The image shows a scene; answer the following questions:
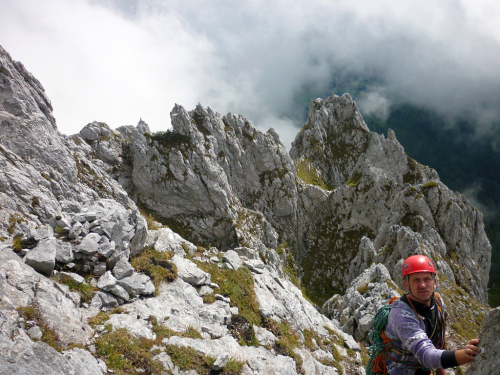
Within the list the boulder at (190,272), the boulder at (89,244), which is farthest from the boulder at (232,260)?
the boulder at (89,244)

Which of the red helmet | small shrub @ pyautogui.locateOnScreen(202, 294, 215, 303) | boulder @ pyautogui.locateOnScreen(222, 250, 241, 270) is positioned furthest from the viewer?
boulder @ pyautogui.locateOnScreen(222, 250, 241, 270)

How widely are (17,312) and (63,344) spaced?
5.11ft

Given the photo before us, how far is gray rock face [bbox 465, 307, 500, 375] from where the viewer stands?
4.01 meters

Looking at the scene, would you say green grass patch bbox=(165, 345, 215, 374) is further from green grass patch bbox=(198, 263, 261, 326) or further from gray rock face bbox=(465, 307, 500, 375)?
gray rock face bbox=(465, 307, 500, 375)

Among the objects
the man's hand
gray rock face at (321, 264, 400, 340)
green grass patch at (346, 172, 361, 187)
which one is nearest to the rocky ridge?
gray rock face at (321, 264, 400, 340)

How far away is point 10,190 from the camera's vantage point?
11461 mm

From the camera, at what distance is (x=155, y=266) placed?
1300cm

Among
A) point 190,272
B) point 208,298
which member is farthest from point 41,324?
point 190,272

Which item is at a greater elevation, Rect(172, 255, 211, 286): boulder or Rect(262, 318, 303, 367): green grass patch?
Rect(172, 255, 211, 286): boulder

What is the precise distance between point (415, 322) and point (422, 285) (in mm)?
707

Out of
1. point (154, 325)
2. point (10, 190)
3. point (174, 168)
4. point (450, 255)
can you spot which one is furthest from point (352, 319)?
point (174, 168)

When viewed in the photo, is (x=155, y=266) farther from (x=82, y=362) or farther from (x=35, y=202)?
(x=35, y=202)

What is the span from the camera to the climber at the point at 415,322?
444 cm

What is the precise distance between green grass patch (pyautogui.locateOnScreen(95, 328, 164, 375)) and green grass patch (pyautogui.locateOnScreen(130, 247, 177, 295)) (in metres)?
3.22
